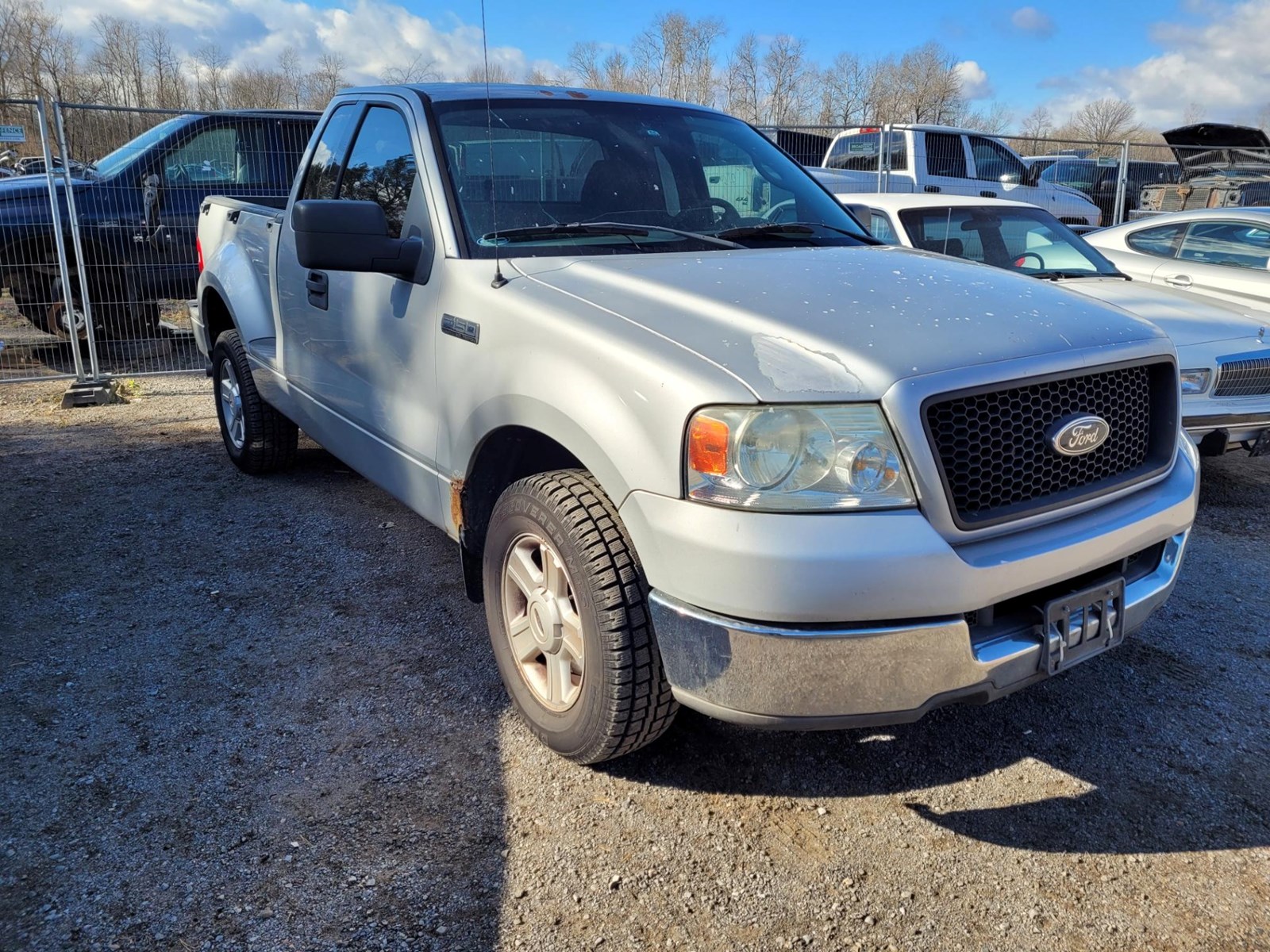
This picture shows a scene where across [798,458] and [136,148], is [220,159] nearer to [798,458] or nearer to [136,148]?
[136,148]

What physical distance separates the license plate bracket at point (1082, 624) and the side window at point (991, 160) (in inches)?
464

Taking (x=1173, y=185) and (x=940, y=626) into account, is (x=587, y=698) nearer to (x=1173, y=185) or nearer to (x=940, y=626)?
(x=940, y=626)

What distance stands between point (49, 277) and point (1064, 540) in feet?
29.9

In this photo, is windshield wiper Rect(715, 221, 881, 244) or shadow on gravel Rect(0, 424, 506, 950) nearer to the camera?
shadow on gravel Rect(0, 424, 506, 950)

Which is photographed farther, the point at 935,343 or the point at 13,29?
the point at 13,29

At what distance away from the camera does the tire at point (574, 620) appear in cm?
239

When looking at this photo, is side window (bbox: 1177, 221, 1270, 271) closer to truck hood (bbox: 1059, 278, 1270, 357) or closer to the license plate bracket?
truck hood (bbox: 1059, 278, 1270, 357)

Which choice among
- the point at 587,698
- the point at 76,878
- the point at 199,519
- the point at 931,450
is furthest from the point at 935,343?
the point at 199,519

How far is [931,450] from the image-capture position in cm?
215

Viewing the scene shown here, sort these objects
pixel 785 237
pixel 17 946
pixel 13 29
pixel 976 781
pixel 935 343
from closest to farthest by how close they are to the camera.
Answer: pixel 17 946 < pixel 935 343 < pixel 976 781 < pixel 785 237 < pixel 13 29

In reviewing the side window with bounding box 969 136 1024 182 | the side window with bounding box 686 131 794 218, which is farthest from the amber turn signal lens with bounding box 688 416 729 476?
the side window with bounding box 969 136 1024 182

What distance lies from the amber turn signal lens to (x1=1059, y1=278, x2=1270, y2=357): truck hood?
3.73 m

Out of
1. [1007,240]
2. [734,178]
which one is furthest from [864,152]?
[734,178]

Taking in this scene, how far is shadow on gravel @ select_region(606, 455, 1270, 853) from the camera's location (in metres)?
2.62
